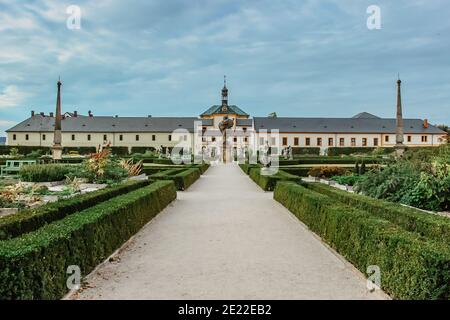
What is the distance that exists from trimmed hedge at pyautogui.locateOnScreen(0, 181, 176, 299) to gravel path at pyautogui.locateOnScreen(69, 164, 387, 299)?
226 millimetres

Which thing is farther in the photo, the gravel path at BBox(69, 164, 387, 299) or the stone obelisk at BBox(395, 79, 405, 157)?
the stone obelisk at BBox(395, 79, 405, 157)

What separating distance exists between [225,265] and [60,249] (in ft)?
6.68

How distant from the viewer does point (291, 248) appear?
682 centimetres

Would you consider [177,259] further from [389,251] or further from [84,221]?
[389,251]

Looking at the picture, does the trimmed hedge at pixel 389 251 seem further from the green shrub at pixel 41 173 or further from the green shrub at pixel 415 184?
the green shrub at pixel 41 173

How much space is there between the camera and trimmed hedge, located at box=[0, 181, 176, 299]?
12.5ft

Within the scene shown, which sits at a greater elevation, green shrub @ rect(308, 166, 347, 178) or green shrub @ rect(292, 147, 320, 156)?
green shrub @ rect(292, 147, 320, 156)

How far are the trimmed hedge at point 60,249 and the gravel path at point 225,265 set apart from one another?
8.9 inches

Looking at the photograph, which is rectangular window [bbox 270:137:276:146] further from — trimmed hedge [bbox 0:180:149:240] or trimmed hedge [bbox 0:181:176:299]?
trimmed hedge [bbox 0:181:176:299]

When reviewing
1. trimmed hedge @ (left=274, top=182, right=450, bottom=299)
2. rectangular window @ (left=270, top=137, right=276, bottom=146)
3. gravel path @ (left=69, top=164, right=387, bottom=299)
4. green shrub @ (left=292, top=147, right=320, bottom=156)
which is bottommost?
gravel path @ (left=69, top=164, right=387, bottom=299)

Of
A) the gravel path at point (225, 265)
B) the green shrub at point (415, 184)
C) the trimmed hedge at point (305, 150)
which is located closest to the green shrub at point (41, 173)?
the gravel path at point (225, 265)

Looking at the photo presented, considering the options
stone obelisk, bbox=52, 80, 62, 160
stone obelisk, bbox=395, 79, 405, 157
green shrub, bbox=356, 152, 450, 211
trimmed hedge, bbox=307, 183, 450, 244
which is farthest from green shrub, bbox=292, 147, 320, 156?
trimmed hedge, bbox=307, 183, 450, 244

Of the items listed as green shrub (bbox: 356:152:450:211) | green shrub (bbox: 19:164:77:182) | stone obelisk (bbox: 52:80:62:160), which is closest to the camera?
green shrub (bbox: 356:152:450:211)

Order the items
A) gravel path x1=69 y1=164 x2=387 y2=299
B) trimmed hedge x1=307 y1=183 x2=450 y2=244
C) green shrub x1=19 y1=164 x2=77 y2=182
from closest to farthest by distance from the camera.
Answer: gravel path x1=69 y1=164 x2=387 y2=299
trimmed hedge x1=307 y1=183 x2=450 y2=244
green shrub x1=19 y1=164 x2=77 y2=182
